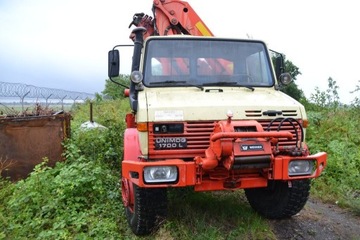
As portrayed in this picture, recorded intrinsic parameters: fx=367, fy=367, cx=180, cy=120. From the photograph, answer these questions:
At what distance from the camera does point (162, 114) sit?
3.70 m

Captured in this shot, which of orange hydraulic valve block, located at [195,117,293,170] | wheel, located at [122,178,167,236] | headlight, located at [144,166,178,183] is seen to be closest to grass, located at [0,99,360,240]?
wheel, located at [122,178,167,236]

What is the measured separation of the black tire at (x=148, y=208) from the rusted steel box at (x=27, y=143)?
279 cm

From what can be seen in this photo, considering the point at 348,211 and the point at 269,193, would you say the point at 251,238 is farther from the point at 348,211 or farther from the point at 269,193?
the point at 348,211

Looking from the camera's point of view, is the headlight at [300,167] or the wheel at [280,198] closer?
the headlight at [300,167]

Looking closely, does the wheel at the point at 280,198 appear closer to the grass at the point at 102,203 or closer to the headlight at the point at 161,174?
the grass at the point at 102,203

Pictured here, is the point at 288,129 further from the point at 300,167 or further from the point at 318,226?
the point at 318,226

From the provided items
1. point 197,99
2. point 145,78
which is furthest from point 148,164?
point 145,78

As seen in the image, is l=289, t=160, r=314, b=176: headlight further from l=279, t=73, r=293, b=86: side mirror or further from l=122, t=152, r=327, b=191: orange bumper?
l=279, t=73, r=293, b=86: side mirror

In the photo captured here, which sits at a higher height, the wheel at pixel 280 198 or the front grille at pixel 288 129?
the front grille at pixel 288 129

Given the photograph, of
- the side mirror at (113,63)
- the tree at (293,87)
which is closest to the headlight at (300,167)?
the side mirror at (113,63)

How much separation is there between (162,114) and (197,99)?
0.48 m

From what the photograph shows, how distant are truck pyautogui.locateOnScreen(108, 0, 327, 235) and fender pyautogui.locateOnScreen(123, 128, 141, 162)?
0.01 m

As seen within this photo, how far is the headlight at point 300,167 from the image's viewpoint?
3.71 metres

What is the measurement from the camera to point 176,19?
6.67 meters
